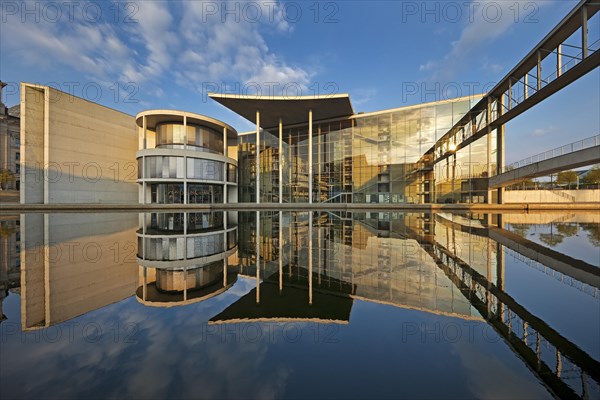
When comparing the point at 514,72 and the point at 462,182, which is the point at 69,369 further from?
the point at 462,182

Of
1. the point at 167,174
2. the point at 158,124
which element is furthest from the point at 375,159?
the point at 158,124

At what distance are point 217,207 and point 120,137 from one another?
17850mm

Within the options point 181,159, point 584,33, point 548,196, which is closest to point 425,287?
point 584,33

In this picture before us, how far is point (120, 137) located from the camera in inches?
1395

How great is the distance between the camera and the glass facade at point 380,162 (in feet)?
99.0

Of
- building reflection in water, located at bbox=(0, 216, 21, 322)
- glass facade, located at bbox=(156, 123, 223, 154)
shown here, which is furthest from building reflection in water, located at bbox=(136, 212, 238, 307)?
glass facade, located at bbox=(156, 123, 223, 154)

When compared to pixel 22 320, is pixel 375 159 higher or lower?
higher

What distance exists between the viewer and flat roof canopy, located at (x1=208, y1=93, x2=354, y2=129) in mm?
29984

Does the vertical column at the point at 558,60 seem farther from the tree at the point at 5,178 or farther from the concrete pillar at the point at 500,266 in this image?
the tree at the point at 5,178

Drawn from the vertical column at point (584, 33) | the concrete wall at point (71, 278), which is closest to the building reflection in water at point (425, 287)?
the concrete wall at point (71, 278)

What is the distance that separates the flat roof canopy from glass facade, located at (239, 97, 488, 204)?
7.30 ft

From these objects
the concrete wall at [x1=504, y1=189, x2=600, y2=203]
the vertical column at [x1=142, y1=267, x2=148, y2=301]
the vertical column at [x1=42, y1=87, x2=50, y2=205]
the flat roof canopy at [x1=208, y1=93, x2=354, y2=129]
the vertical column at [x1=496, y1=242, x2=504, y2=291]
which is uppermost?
the flat roof canopy at [x1=208, y1=93, x2=354, y2=129]

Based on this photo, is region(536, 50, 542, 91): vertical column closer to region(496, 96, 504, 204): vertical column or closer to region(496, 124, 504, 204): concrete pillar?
region(496, 96, 504, 204): vertical column

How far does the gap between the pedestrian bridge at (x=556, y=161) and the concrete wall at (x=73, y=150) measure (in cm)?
4489
